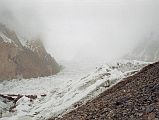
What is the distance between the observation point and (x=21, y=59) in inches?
2586

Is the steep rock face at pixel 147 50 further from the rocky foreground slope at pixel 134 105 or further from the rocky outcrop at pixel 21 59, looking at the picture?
the rocky foreground slope at pixel 134 105

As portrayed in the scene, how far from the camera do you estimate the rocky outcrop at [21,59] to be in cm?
6172

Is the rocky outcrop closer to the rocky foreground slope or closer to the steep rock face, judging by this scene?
the steep rock face

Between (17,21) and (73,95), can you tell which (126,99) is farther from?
(17,21)

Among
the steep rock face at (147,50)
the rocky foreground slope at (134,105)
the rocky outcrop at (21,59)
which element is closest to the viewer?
the rocky foreground slope at (134,105)

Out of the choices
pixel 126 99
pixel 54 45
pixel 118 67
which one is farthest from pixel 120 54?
pixel 126 99

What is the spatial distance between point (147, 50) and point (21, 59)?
30205 mm

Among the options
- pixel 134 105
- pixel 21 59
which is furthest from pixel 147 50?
pixel 134 105

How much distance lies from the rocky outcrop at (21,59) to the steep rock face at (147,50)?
17.4 m

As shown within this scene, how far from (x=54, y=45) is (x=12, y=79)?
34.2 m

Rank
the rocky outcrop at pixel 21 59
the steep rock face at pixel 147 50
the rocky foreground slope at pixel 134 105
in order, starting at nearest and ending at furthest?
the rocky foreground slope at pixel 134 105, the rocky outcrop at pixel 21 59, the steep rock face at pixel 147 50

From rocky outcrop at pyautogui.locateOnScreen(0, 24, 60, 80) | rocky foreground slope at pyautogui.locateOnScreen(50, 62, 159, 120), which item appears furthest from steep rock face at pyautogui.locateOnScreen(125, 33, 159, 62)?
rocky foreground slope at pyautogui.locateOnScreen(50, 62, 159, 120)

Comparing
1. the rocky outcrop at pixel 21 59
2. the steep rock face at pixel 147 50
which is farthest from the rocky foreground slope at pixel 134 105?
the steep rock face at pixel 147 50

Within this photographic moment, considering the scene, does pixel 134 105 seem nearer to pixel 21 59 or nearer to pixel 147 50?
pixel 21 59
